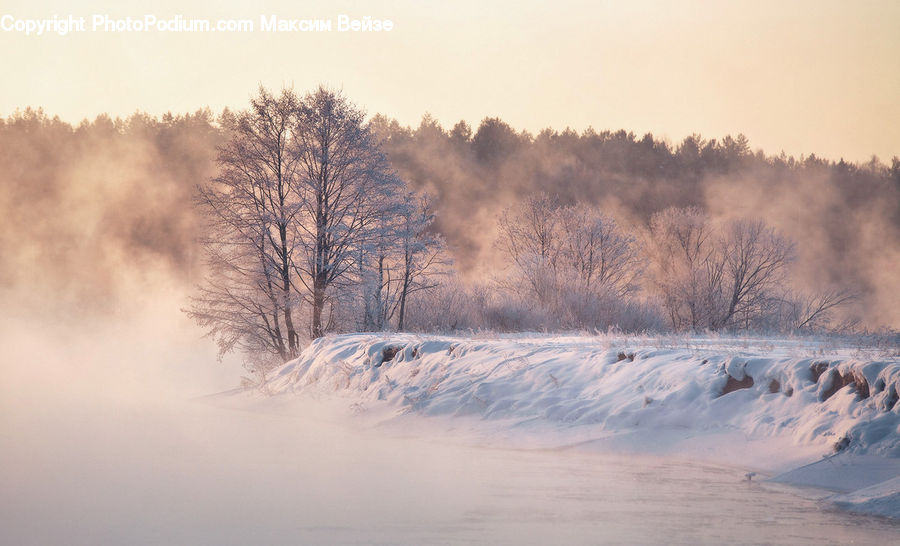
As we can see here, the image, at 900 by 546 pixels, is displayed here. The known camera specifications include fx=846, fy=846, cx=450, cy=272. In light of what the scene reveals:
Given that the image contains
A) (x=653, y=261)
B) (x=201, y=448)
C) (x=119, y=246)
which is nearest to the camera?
(x=201, y=448)

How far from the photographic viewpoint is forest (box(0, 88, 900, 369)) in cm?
2728

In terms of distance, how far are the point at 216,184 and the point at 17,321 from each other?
135 ft

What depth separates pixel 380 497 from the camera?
8.98 m

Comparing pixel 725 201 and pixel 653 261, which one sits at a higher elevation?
pixel 725 201

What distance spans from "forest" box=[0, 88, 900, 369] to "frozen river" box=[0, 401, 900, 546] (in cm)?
1448

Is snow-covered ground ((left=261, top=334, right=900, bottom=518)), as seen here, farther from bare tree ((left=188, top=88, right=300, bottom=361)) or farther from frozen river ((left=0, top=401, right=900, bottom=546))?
bare tree ((left=188, top=88, right=300, bottom=361))

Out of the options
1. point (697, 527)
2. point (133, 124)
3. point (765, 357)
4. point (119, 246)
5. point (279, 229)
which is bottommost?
point (697, 527)

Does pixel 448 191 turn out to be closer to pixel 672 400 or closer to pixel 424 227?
pixel 424 227

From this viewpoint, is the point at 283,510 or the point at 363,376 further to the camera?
the point at 363,376

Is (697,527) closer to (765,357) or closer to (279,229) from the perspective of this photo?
(765,357)

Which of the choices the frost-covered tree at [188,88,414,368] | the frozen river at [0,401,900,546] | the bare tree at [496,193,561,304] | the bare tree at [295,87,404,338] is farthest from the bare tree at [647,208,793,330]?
the frozen river at [0,401,900,546]

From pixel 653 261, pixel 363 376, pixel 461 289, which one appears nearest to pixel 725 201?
pixel 653 261

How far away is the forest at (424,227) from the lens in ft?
89.5

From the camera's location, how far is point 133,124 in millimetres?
82625
